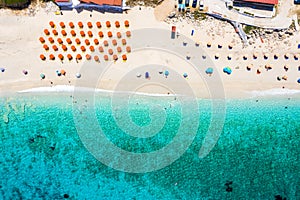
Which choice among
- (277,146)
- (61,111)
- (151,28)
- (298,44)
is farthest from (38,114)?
(298,44)

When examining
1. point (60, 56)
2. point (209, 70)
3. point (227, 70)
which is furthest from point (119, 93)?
point (227, 70)

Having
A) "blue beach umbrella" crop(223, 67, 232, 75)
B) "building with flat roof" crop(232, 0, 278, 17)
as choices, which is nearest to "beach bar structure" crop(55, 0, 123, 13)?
"building with flat roof" crop(232, 0, 278, 17)

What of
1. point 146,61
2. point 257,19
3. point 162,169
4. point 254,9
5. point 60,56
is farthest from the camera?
point 162,169

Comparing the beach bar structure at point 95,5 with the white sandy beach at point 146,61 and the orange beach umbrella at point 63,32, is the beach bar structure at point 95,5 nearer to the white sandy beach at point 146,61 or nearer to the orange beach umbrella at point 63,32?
the white sandy beach at point 146,61

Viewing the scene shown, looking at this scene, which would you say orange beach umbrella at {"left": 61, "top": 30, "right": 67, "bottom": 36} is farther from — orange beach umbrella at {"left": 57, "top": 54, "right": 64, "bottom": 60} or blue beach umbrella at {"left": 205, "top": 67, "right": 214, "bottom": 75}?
blue beach umbrella at {"left": 205, "top": 67, "right": 214, "bottom": 75}

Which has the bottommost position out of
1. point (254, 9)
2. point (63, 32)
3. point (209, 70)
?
point (209, 70)

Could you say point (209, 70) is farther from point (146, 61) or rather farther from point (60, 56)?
point (60, 56)
